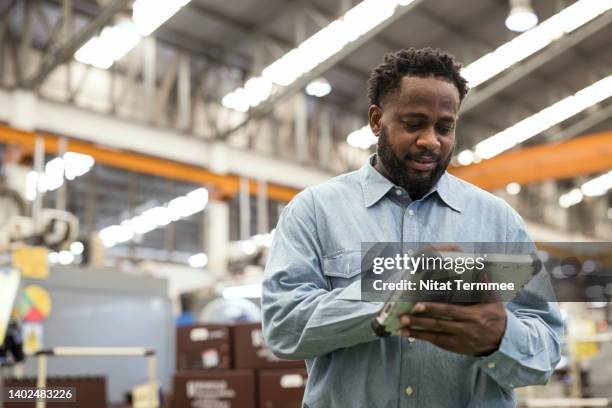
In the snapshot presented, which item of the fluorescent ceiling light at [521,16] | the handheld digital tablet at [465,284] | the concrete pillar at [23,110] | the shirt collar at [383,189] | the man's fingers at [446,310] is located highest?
the fluorescent ceiling light at [521,16]

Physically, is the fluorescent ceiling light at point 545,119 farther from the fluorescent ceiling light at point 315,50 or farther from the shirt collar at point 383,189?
the shirt collar at point 383,189

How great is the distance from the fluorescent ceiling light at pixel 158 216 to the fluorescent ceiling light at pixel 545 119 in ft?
18.9

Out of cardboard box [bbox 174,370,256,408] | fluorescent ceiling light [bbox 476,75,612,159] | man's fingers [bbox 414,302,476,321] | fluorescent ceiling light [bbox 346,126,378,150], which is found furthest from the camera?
fluorescent ceiling light [bbox 346,126,378,150]

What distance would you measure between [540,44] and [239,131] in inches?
192

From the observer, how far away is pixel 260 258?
28.7 ft

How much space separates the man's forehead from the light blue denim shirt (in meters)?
0.15

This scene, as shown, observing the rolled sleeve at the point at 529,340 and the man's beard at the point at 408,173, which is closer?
the rolled sleeve at the point at 529,340

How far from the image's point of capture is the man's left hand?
2.74 feet

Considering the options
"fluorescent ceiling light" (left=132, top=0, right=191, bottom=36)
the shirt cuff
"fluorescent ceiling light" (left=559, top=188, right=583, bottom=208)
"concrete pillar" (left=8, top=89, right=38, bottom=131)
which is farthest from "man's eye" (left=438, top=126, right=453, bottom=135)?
"fluorescent ceiling light" (left=559, top=188, right=583, bottom=208)

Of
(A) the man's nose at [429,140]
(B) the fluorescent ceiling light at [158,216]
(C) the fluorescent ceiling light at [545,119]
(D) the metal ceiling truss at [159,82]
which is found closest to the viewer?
(A) the man's nose at [429,140]

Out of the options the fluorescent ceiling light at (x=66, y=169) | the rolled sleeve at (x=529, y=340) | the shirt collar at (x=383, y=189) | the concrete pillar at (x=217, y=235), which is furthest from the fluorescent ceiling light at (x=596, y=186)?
the rolled sleeve at (x=529, y=340)

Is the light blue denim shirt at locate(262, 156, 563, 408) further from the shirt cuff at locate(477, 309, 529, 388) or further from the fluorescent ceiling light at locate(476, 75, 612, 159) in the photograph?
the fluorescent ceiling light at locate(476, 75, 612, 159)

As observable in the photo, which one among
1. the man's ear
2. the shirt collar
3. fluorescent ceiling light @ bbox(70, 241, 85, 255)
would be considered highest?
fluorescent ceiling light @ bbox(70, 241, 85, 255)

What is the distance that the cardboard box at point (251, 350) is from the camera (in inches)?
155
